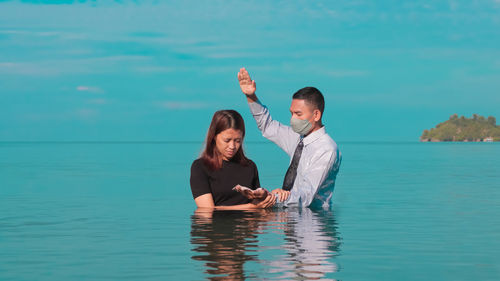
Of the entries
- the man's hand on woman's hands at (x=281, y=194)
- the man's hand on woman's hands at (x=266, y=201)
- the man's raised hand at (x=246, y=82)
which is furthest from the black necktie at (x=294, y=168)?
the man's hand on woman's hands at (x=266, y=201)

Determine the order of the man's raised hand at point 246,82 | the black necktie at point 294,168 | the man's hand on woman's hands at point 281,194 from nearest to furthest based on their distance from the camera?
1. the man's hand on woman's hands at point 281,194
2. the black necktie at point 294,168
3. the man's raised hand at point 246,82

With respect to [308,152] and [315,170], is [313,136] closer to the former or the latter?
[308,152]

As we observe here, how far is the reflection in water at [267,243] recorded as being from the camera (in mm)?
8875

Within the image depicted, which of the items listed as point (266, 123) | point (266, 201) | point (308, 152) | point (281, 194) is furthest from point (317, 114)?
point (266, 201)

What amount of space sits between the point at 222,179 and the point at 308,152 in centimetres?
193

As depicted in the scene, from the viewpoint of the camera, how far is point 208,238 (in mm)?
11625

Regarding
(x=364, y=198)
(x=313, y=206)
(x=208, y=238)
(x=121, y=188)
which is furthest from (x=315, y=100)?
(x=121, y=188)

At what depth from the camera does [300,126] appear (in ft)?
42.2

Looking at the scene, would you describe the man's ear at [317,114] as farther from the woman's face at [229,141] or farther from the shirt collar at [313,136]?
the woman's face at [229,141]

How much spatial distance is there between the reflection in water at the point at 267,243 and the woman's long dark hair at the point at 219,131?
97 centimetres

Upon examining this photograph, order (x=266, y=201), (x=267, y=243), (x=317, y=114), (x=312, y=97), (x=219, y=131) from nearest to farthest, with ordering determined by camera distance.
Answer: (x=267, y=243) < (x=219, y=131) < (x=266, y=201) < (x=312, y=97) < (x=317, y=114)

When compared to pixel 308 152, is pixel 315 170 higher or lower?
lower

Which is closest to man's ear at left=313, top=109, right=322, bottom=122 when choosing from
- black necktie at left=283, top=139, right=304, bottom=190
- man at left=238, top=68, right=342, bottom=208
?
man at left=238, top=68, right=342, bottom=208

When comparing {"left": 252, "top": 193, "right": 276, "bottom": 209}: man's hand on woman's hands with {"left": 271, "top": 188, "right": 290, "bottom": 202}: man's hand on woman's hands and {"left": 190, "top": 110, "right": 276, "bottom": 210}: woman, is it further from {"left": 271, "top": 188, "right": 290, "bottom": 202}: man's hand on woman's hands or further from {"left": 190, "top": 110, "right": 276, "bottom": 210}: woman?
{"left": 271, "top": 188, "right": 290, "bottom": 202}: man's hand on woman's hands
